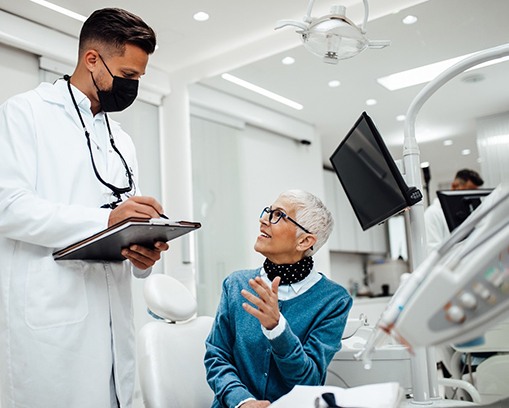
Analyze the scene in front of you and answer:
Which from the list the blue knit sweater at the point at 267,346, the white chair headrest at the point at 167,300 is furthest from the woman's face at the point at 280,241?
the white chair headrest at the point at 167,300

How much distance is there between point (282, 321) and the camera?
1366mm

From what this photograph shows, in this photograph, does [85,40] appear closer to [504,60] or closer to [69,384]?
[69,384]

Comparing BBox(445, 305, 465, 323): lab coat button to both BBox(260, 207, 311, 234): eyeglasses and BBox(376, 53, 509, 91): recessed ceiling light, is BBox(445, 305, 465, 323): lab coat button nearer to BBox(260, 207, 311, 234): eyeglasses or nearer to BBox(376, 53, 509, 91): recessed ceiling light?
BBox(260, 207, 311, 234): eyeglasses

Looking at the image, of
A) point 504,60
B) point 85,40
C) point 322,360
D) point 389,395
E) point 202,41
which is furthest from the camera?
point 202,41

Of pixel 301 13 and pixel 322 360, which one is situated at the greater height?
pixel 301 13

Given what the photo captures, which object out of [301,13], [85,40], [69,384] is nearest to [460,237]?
[69,384]

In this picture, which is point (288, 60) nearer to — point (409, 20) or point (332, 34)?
point (409, 20)

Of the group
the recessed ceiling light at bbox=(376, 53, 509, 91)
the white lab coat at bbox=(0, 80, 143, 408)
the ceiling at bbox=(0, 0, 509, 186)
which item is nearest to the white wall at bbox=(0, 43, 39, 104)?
the ceiling at bbox=(0, 0, 509, 186)

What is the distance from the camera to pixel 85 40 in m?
1.71

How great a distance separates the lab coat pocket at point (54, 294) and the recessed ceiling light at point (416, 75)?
2.19 metres

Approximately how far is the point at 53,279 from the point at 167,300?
1.43 ft

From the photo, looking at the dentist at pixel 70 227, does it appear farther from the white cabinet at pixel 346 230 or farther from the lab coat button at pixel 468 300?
the white cabinet at pixel 346 230

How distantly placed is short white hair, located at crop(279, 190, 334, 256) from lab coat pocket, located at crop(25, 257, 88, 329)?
26.6 inches

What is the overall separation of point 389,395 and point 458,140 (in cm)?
213
